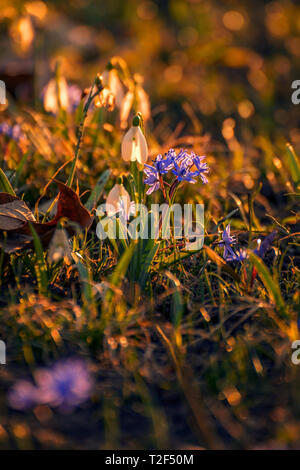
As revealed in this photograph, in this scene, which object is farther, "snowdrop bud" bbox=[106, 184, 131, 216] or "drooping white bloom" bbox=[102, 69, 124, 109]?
"drooping white bloom" bbox=[102, 69, 124, 109]

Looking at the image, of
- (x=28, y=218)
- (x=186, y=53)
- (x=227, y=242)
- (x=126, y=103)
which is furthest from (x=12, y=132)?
(x=186, y=53)

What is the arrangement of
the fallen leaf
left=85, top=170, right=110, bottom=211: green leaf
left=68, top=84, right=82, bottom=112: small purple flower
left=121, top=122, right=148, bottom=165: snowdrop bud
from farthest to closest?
left=68, top=84, right=82, bottom=112: small purple flower
left=85, top=170, right=110, bottom=211: green leaf
left=121, top=122, right=148, bottom=165: snowdrop bud
the fallen leaf

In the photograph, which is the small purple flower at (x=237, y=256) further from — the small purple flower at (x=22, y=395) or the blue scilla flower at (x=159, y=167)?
the small purple flower at (x=22, y=395)

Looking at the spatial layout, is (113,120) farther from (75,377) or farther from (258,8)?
(258,8)

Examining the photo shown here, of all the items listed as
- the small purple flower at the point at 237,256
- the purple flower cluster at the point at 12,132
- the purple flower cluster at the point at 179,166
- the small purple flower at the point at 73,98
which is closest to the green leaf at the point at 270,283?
the small purple flower at the point at 237,256

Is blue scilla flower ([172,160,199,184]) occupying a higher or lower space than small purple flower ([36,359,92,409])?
higher

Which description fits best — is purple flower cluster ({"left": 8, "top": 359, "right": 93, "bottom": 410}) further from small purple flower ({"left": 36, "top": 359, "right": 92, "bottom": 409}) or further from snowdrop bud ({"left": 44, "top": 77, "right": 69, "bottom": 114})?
snowdrop bud ({"left": 44, "top": 77, "right": 69, "bottom": 114})

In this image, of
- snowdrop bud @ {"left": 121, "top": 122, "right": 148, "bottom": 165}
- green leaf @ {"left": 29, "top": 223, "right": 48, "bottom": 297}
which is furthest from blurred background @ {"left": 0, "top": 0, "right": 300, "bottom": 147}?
green leaf @ {"left": 29, "top": 223, "right": 48, "bottom": 297}

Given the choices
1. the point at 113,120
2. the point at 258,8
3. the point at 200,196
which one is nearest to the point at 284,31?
the point at 258,8
